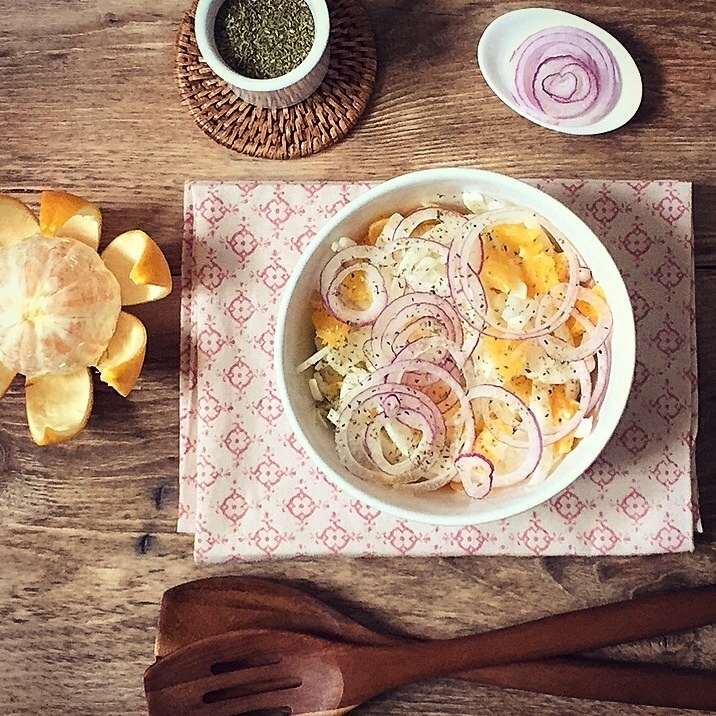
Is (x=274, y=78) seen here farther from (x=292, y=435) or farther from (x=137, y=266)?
(x=292, y=435)

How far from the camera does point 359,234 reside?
947mm

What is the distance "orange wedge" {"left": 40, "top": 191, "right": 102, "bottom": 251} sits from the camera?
1.00 m

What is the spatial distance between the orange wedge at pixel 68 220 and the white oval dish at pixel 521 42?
50 centimetres

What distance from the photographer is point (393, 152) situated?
1.08 meters

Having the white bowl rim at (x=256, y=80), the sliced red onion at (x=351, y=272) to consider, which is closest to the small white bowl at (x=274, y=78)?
the white bowl rim at (x=256, y=80)

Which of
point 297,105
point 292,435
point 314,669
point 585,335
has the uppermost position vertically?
point 297,105

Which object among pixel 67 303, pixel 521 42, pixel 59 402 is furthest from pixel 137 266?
pixel 521 42

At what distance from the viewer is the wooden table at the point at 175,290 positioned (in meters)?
1.05

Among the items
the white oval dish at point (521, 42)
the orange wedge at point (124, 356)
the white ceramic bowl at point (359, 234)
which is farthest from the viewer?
the white oval dish at point (521, 42)

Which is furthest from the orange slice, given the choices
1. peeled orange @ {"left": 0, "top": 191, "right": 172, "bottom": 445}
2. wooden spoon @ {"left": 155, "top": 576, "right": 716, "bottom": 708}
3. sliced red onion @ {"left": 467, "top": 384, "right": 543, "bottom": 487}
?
sliced red onion @ {"left": 467, "top": 384, "right": 543, "bottom": 487}

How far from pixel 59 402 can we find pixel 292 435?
27 cm

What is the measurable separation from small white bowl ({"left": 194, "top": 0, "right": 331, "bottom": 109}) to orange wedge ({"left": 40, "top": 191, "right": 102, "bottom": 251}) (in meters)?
0.22

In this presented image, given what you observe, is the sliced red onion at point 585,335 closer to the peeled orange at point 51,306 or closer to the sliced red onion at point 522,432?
the sliced red onion at point 522,432

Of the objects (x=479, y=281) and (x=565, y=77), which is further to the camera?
(x=565, y=77)
